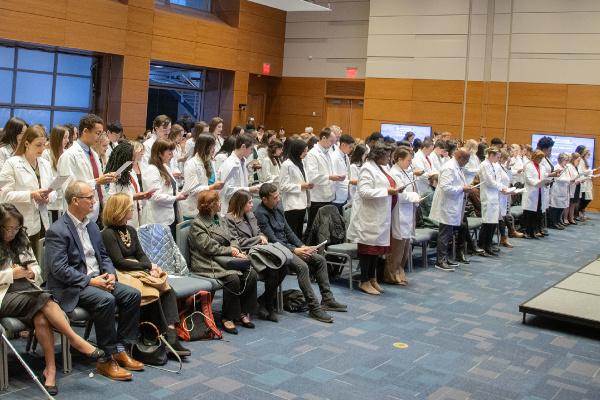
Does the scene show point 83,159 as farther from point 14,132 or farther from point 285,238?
point 285,238

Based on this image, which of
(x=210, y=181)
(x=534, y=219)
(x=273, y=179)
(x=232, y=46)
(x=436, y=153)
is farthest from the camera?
(x=232, y=46)

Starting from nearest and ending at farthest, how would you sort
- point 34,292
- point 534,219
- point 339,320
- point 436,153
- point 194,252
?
point 34,292 < point 194,252 < point 339,320 < point 436,153 < point 534,219

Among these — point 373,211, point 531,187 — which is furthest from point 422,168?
point 373,211

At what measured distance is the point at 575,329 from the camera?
657 cm

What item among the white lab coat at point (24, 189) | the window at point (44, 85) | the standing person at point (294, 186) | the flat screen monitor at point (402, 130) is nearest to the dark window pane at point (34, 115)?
the window at point (44, 85)

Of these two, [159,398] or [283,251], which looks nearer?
[159,398]

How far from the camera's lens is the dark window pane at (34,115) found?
1277 centimetres

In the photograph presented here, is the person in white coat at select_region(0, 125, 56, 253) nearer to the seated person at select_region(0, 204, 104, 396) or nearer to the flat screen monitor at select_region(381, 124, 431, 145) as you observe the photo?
the seated person at select_region(0, 204, 104, 396)

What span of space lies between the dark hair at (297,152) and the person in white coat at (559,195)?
6227 millimetres

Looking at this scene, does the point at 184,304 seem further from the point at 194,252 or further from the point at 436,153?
the point at 436,153

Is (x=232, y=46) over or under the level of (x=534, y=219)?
over

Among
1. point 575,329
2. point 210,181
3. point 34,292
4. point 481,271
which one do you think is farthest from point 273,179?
point 34,292

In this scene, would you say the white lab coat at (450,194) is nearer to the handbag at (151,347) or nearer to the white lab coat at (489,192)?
the white lab coat at (489,192)

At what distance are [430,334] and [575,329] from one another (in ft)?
5.10
